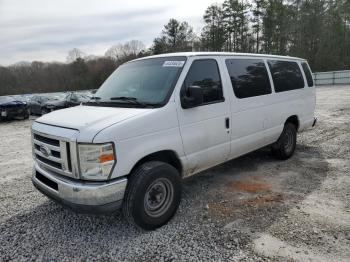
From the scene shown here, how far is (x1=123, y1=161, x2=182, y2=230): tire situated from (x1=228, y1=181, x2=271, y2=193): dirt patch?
4.67 feet

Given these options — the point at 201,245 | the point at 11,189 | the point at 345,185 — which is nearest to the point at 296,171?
the point at 345,185

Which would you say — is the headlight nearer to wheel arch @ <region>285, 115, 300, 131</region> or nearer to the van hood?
the van hood

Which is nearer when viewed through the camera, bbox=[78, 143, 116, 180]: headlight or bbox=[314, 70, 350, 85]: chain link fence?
bbox=[78, 143, 116, 180]: headlight

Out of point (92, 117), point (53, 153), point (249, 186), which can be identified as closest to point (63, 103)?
point (249, 186)

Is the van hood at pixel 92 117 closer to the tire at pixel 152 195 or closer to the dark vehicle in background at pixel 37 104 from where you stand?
the tire at pixel 152 195

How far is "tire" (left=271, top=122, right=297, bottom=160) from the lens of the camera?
A: 240 inches

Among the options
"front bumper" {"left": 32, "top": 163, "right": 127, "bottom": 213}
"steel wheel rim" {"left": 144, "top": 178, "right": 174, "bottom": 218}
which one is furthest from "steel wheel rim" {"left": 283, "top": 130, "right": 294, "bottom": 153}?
"front bumper" {"left": 32, "top": 163, "right": 127, "bottom": 213}

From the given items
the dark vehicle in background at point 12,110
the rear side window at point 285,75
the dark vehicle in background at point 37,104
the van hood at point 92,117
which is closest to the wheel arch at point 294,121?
the rear side window at point 285,75

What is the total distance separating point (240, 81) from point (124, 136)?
241cm

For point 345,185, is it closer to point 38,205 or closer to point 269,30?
point 38,205

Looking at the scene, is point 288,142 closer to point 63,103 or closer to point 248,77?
point 248,77

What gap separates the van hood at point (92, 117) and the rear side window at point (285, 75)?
3.18 metres

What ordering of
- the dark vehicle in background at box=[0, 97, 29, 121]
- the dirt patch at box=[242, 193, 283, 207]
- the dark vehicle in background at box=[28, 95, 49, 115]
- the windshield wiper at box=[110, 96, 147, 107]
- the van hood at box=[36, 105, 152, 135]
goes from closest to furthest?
the van hood at box=[36, 105, 152, 135] < the windshield wiper at box=[110, 96, 147, 107] < the dirt patch at box=[242, 193, 283, 207] < the dark vehicle in background at box=[0, 97, 29, 121] < the dark vehicle in background at box=[28, 95, 49, 115]

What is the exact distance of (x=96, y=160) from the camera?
3.11 metres
